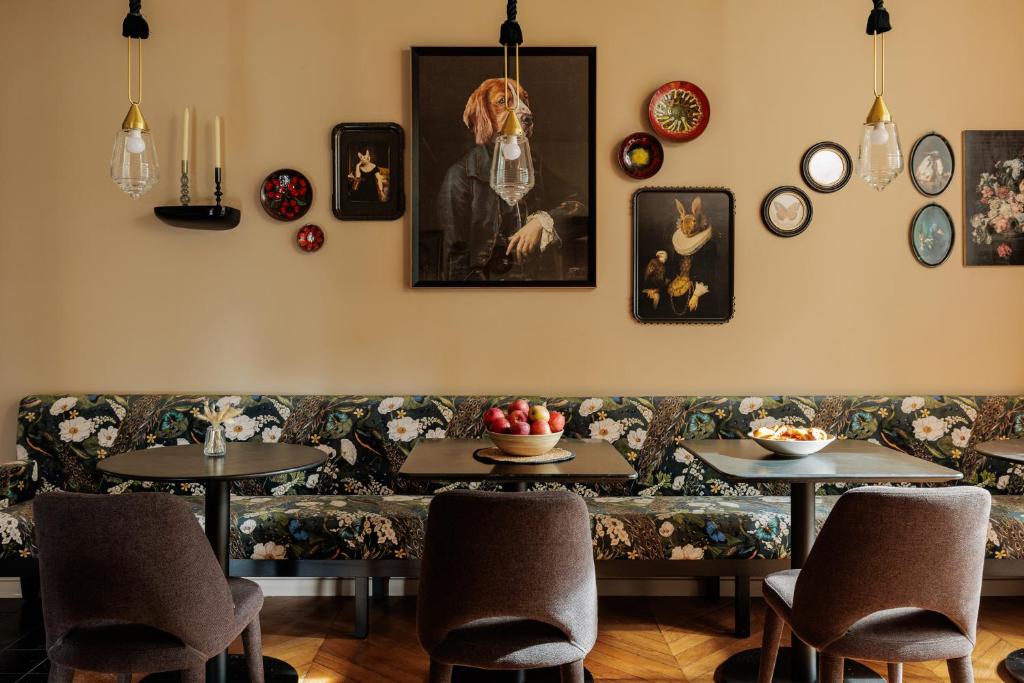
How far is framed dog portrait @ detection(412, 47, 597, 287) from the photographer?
3461 millimetres

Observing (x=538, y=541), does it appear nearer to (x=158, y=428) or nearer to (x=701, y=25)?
(x=158, y=428)

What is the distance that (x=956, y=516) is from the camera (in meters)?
1.73

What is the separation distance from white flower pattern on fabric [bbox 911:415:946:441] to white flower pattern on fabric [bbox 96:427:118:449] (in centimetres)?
350

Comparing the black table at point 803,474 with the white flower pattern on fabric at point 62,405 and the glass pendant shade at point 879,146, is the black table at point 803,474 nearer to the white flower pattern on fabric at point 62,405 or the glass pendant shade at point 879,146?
the glass pendant shade at point 879,146

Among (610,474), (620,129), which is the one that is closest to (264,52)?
(620,129)

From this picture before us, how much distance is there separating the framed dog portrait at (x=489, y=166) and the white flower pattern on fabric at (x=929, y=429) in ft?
5.17

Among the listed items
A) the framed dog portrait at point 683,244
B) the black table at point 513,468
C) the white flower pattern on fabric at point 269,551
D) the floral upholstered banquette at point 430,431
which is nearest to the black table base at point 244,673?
the white flower pattern on fabric at point 269,551

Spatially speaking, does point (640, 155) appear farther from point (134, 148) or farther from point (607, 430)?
point (134, 148)

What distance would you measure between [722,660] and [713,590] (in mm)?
615

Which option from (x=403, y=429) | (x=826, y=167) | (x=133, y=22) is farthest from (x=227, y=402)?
(x=826, y=167)

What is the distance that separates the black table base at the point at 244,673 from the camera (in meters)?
2.46

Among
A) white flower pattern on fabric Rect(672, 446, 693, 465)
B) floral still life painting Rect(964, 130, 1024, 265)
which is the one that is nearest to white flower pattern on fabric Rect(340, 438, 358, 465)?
white flower pattern on fabric Rect(672, 446, 693, 465)

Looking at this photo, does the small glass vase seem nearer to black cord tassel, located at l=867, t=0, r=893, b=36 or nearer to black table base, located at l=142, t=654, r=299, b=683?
black table base, located at l=142, t=654, r=299, b=683

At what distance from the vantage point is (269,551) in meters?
2.80
